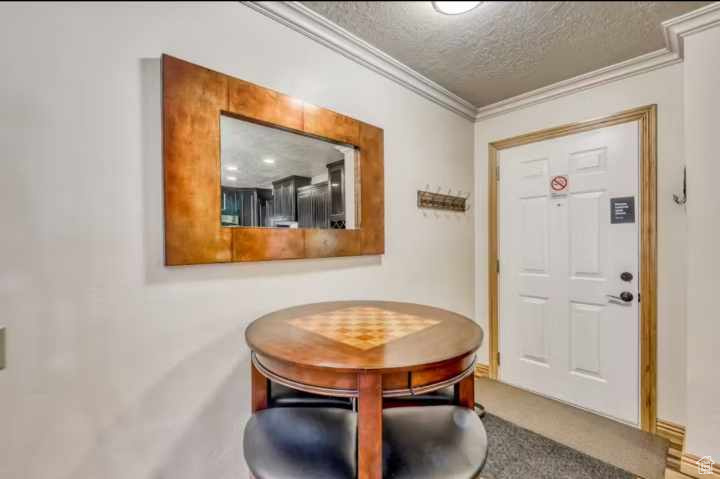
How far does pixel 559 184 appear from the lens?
7.72 feet

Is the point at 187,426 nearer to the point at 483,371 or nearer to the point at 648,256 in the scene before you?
the point at 483,371

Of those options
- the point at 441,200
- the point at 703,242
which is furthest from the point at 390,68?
the point at 703,242

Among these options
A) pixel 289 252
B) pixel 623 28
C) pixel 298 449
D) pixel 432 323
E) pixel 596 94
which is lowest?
pixel 298 449

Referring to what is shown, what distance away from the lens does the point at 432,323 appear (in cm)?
126

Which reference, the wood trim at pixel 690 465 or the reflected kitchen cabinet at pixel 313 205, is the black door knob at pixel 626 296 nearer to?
the wood trim at pixel 690 465

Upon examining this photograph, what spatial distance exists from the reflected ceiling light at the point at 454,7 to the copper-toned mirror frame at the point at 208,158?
1069 millimetres

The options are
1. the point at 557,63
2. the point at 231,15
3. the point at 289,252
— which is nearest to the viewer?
the point at 231,15

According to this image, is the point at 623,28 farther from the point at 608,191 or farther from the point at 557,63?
the point at 608,191

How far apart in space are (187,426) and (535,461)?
1714mm

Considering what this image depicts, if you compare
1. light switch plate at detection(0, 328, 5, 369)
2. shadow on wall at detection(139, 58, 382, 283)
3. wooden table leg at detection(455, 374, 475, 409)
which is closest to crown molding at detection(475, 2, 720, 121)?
wooden table leg at detection(455, 374, 475, 409)

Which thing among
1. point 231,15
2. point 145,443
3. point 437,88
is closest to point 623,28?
point 231,15

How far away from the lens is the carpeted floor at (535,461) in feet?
5.37

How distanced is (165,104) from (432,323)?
Result: 1.24 meters

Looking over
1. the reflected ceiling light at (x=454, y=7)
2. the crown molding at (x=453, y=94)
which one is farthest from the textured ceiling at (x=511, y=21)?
the crown molding at (x=453, y=94)
